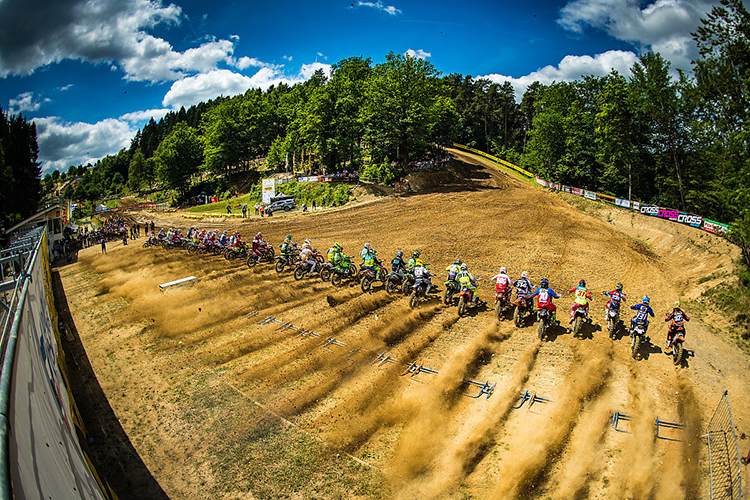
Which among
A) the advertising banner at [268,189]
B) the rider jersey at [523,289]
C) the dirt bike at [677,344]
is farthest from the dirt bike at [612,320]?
the advertising banner at [268,189]

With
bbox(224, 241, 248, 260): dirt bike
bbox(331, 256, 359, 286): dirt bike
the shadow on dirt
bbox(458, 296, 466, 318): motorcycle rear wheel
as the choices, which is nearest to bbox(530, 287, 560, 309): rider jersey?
bbox(458, 296, 466, 318): motorcycle rear wheel

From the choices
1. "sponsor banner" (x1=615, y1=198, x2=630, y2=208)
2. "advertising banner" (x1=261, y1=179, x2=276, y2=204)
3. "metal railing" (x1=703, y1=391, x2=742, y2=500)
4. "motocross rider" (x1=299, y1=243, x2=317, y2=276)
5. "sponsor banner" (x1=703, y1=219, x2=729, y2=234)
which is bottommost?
"metal railing" (x1=703, y1=391, x2=742, y2=500)

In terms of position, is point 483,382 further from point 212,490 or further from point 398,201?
point 398,201

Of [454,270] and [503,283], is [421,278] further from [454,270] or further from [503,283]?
[503,283]

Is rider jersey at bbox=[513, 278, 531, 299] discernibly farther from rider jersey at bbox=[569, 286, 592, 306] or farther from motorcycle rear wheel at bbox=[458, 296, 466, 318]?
motorcycle rear wheel at bbox=[458, 296, 466, 318]

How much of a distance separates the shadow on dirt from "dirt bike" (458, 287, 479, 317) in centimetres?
968

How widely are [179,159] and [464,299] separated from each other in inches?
2591

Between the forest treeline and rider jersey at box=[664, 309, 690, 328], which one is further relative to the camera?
the forest treeline

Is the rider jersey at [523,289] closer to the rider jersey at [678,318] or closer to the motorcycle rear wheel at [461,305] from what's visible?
the motorcycle rear wheel at [461,305]

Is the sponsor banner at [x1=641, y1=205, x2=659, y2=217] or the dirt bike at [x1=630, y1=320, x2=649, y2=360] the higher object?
the sponsor banner at [x1=641, y1=205, x2=659, y2=217]

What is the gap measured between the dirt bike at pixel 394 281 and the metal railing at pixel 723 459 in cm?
953

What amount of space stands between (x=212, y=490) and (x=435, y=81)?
4948 cm

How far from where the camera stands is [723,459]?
24.3 ft

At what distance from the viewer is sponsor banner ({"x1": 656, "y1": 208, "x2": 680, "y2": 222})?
84.3ft
